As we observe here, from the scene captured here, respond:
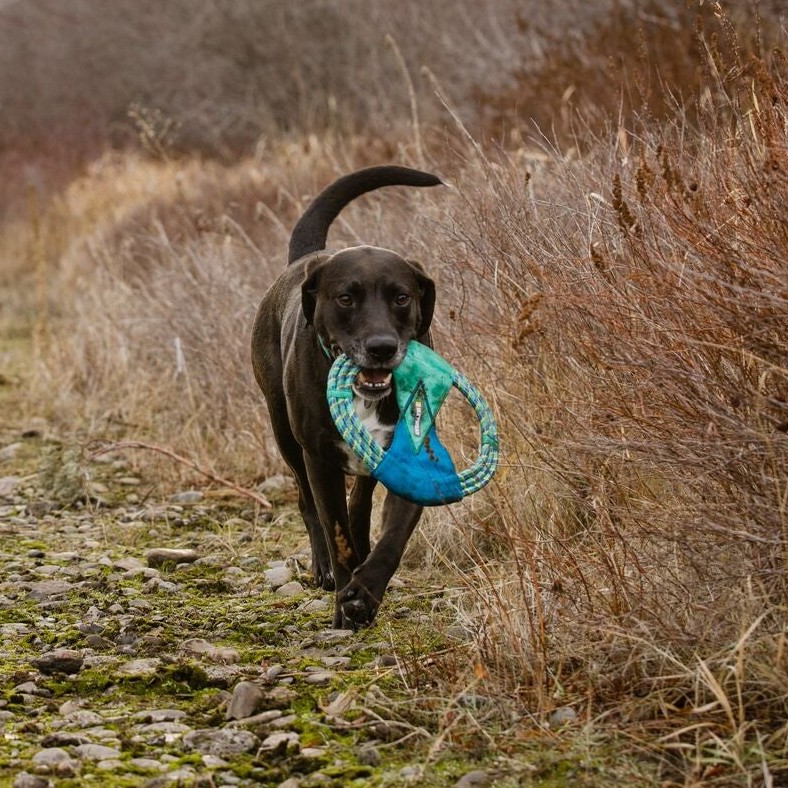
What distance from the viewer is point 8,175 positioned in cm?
1986

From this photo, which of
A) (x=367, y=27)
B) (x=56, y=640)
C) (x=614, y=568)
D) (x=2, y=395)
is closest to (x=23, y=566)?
(x=56, y=640)

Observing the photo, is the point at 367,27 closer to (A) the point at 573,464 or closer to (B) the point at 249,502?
(B) the point at 249,502

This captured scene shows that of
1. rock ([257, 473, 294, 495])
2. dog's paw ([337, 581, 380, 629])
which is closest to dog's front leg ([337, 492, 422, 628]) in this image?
dog's paw ([337, 581, 380, 629])

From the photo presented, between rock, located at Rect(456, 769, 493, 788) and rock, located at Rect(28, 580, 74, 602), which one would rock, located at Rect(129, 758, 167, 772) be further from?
rock, located at Rect(28, 580, 74, 602)

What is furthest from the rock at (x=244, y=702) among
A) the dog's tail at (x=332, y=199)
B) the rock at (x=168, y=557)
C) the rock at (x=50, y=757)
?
the dog's tail at (x=332, y=199)

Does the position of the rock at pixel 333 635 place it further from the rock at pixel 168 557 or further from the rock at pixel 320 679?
the rock at pixel 168 557

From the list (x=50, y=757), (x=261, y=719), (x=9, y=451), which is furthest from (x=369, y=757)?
(x=9, y=451)

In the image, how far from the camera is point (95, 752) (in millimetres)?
3059

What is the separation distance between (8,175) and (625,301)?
17.8 metres

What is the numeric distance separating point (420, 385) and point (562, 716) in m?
1.35

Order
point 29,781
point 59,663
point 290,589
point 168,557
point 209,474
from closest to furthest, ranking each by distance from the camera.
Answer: point 29,781 → point 59,663 → point 290,589 → point 168,557 → point 209,474

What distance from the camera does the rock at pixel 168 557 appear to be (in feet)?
17.0

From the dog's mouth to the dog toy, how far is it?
0.07 ft

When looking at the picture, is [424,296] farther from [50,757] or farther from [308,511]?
[50,757]
